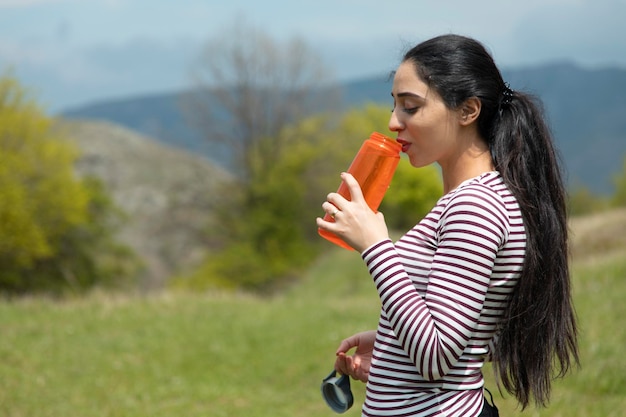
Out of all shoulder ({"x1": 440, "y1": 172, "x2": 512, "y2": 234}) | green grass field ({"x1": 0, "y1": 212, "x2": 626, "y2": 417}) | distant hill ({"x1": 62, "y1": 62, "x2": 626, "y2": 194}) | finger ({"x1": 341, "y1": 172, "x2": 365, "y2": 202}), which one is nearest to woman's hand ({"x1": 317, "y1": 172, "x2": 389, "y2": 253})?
finger ({"x1": 341, "y1": 172, "x2": 365, "y2": 202})

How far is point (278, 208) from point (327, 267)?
53.3 feet

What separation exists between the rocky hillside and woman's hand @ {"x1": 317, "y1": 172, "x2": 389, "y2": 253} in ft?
165

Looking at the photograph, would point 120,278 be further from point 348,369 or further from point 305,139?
point 348,369

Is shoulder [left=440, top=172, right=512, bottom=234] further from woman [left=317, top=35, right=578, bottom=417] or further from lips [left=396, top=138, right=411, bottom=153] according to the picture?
lips [left=396, top=138, right=411, bottom=153]

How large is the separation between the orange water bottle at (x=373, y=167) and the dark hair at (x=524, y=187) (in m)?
0.19

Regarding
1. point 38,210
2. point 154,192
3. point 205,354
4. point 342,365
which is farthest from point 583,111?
point 342,365

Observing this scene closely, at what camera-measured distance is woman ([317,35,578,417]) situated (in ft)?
6.11

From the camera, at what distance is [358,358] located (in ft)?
7.38

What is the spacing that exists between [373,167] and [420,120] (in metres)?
0.17

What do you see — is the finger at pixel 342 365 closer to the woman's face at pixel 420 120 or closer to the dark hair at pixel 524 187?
the dark hair at pixel 524 187

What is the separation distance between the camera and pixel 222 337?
9.15 m

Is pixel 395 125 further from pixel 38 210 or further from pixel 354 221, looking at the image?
pixel 38 210

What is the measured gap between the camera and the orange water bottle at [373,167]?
6.70 ft

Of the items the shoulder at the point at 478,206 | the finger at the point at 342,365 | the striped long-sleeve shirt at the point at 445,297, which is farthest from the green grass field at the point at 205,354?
the shoulder at the point at 478,206
